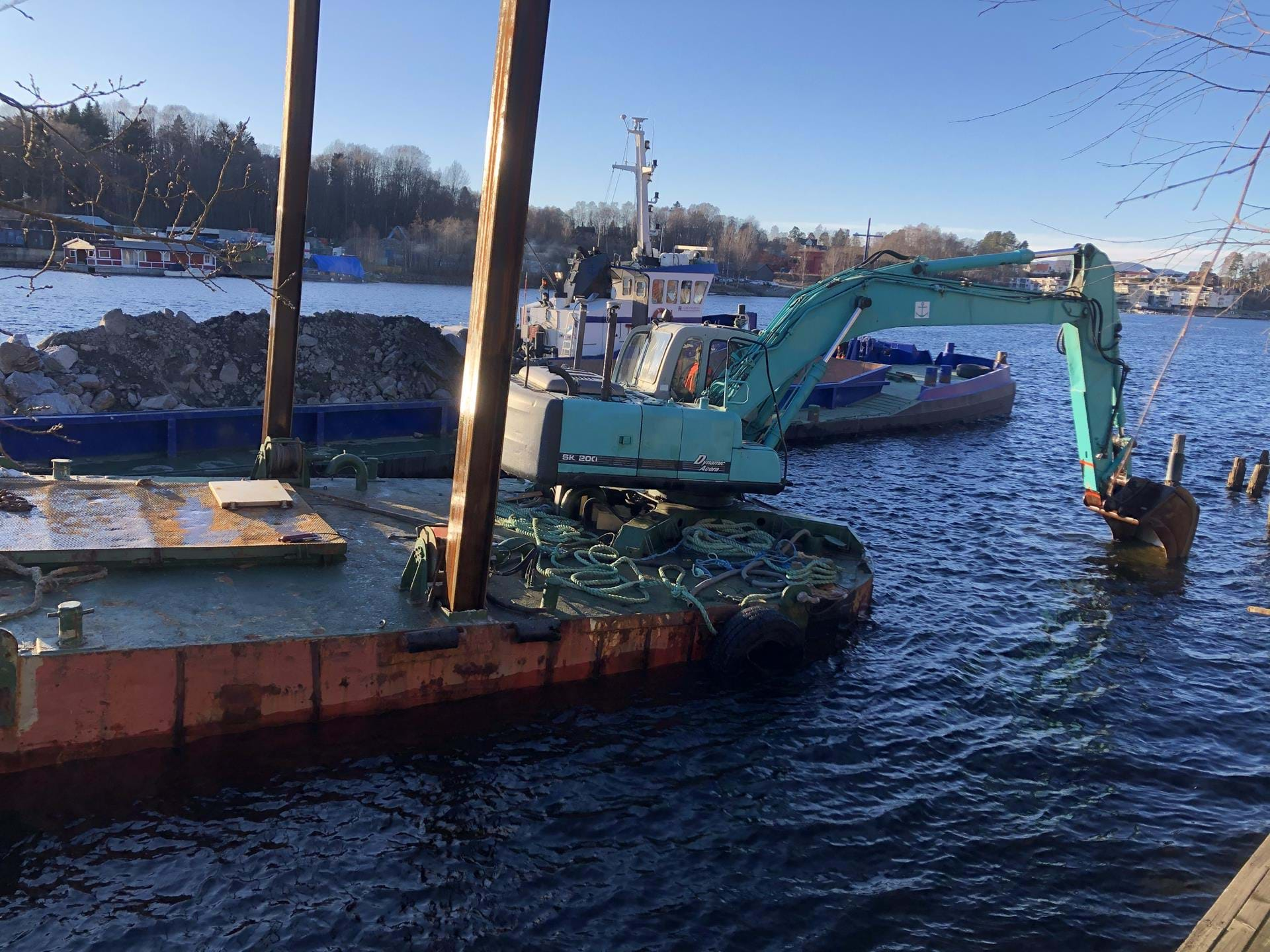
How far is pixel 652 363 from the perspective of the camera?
495 inches

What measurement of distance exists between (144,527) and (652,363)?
6.75m

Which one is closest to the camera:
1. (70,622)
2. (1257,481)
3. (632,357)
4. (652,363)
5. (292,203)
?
(70,622)

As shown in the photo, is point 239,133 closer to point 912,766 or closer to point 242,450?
point 912,766

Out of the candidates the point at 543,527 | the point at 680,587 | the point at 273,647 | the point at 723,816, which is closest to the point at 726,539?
the point at 680,587

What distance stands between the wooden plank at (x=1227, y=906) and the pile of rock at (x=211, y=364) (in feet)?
59.5

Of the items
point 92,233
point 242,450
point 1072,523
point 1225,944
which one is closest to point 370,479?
point 242,450

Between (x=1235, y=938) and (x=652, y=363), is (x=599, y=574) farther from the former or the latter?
(x=1235, y=938)

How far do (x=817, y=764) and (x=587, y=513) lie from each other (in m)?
4.63

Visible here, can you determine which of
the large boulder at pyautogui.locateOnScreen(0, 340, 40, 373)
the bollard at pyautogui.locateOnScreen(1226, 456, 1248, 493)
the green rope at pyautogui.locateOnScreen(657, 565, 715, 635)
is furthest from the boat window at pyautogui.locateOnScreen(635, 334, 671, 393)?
the bollard at pyautogui.locateOnScreen(1226, 456, 1248, 493)

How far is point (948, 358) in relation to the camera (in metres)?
37.2

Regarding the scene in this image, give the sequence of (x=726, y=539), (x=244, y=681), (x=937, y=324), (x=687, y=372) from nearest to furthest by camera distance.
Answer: (x=244, y=681), (x=726, y=539), (x=687, y=372), (x=937, y=324)

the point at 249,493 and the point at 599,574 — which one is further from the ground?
the point at 249,493

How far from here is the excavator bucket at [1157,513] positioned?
1551cm

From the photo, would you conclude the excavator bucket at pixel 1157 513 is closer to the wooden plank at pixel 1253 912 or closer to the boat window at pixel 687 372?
the boat window at pixel 687 372
